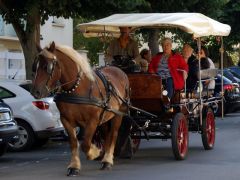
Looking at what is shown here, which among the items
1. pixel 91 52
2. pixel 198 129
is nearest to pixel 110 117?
pixel 198 129

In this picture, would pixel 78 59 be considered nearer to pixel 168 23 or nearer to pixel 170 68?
pixel 168 23

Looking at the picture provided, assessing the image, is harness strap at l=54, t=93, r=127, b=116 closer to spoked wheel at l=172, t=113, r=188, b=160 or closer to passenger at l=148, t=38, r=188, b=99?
spoked wheel at l=172, t=113, r=188, b=160

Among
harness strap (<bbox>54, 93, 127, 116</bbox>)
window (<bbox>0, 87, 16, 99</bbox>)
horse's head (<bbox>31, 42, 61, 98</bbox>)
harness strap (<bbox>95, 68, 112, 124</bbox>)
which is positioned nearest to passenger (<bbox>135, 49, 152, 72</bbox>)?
harness strap (<bbox>95, 68, 112, 124</bbox>)

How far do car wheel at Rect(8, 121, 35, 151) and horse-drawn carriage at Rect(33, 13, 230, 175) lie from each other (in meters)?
2.43

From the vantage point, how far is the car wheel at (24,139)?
14.8 metres

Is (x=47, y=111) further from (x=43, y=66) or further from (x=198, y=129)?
(x=43, y=66)

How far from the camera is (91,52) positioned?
140ft

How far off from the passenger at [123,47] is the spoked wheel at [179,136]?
1.67 metres

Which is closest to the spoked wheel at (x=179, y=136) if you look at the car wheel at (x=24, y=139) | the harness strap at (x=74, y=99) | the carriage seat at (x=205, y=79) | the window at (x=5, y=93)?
the carriage seat at (x=205, y=79)

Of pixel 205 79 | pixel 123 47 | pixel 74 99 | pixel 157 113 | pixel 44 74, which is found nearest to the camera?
pixel 44 74

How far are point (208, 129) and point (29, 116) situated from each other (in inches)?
149

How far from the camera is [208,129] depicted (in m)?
14.2

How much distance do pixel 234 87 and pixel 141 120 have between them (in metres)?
11.7

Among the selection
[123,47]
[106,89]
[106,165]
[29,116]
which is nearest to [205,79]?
[123,47]
